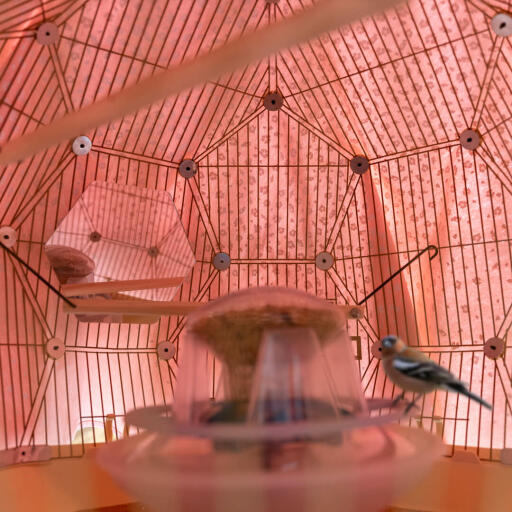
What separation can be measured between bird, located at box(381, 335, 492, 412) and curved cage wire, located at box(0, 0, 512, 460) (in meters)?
1.51

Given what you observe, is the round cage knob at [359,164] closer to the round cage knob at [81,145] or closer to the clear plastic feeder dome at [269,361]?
the round cage knob at [81,145]

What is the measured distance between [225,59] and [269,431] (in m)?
Answer: 0.92

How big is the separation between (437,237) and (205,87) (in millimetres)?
1671

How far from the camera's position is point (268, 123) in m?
4.08

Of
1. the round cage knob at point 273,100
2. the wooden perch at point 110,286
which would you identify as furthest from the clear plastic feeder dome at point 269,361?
the round cage knob at point 273,100

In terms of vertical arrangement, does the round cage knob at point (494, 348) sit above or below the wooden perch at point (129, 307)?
below

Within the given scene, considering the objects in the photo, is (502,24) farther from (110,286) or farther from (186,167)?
(110,286)

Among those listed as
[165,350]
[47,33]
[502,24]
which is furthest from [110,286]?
[502,24]

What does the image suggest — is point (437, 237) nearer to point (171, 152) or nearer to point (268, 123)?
point (268, 123)

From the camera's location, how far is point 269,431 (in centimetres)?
146

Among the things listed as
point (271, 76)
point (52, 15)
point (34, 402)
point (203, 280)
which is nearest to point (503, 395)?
point (203, 280)

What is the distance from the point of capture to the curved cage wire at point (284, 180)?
11.4 ft

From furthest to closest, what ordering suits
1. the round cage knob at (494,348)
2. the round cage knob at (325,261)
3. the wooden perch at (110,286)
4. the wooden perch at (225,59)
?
the round cage knob at (325,261) < the round cage knob at (494,348) < the wooden perch at (110,286) < the wooden perch at (225,59)

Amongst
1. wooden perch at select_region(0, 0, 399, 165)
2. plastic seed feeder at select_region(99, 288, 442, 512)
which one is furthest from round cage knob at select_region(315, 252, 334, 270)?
wooden perch at select_region(0, 0, 399, 165)
